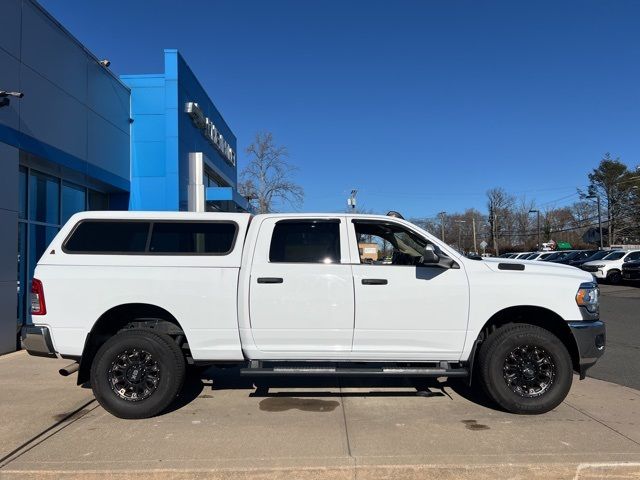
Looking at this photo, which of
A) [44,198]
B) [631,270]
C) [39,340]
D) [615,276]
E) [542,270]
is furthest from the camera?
[615,276]

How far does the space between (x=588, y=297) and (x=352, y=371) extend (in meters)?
2.54

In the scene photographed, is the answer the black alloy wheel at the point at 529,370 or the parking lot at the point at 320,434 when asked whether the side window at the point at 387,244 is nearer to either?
the black alloy wheel at the point at 529,370

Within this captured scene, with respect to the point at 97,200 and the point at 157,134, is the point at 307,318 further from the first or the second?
the point at 157,134

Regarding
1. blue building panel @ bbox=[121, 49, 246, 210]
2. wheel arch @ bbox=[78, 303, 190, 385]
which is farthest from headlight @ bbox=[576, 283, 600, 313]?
blue building panel @ bbox=[121, 49, 246, 210]

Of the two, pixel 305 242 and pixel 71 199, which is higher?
pixel 71 199

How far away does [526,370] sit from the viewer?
5.27 metres

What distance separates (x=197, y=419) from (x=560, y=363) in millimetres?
3731

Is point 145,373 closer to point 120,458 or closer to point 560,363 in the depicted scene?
point 120,458

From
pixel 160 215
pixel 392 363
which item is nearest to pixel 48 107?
pixel 160 215

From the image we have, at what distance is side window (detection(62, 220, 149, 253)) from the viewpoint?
5.44 metres

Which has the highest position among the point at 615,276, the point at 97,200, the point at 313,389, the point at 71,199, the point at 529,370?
the point at 97,200

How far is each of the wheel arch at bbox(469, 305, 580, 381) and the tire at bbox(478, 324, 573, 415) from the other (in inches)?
6.5

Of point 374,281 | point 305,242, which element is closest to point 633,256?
point 374,281

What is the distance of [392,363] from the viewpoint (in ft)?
17.9
